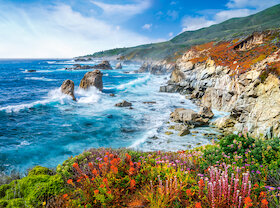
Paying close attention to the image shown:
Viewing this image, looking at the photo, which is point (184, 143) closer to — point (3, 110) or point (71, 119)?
point (71, 119)

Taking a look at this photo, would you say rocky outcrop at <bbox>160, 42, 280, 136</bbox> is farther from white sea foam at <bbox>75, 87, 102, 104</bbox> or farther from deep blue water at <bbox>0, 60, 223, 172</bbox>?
white sea foam at <bbox>75, 87, 102, 104</bbox>

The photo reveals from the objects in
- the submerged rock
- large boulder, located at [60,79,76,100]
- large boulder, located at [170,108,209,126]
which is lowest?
the submerged rock

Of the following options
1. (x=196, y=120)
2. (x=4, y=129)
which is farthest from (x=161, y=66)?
(x=4, y=129)

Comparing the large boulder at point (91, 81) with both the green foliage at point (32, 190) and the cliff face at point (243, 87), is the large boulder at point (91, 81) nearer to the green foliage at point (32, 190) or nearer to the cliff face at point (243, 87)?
the cliff face at point (243, 87)

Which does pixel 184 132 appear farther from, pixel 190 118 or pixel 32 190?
pixel 32 190

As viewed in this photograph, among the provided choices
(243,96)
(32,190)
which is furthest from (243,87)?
(32,190)

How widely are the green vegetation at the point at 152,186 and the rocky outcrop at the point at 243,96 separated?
2573 mm

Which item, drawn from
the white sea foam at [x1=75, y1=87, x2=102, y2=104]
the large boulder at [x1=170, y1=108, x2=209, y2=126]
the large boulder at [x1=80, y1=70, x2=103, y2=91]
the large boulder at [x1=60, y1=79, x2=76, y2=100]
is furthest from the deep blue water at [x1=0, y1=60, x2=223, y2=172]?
the large boulder at [x1=80, y1=70, x2=103, y2=91]

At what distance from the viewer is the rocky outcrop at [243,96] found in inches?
486

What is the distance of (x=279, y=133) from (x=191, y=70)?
3266cm

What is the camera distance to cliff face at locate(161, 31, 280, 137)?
41.2 ft

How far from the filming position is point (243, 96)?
52.6 feet

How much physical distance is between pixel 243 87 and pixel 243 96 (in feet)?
14.8

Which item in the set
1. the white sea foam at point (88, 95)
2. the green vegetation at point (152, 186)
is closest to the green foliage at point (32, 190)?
the green vegetation at point (152, 186)
